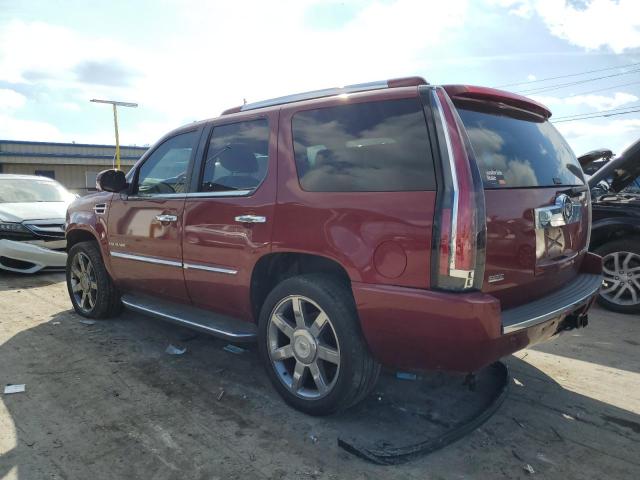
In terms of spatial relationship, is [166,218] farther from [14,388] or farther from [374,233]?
[374,233]

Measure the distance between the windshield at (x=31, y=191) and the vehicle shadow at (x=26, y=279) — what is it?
1.44 meters

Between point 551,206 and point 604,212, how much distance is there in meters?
3.30

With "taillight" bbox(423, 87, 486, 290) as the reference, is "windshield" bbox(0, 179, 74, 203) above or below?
above

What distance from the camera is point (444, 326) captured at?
2338 mm

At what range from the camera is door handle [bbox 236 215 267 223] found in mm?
3090

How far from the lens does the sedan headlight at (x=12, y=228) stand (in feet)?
22.9

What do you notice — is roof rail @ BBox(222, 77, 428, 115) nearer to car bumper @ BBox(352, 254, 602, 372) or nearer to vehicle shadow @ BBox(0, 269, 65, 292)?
car bumper @ BBox(352, 254, 602, 372)

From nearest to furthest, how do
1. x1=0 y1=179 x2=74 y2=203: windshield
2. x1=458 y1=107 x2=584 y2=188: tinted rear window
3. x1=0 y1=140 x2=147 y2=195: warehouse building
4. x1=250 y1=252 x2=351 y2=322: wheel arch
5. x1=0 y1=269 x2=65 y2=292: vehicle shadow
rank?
x1=458 y1=107 x2=584 y2=188: tinted rear window < x1=250 y1=252 x2=351 y2=322: wheel arch < x1=0 y1=269 x2=65 y2=292: vehicle shadow < x1=0 y1=179 x2=74 y2=203: windshield < x1=0 y1=140 x2=147 y2=195: warehouse building

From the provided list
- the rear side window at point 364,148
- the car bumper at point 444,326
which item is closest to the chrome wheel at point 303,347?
the car bumper at point 444,326

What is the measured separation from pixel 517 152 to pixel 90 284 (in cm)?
425

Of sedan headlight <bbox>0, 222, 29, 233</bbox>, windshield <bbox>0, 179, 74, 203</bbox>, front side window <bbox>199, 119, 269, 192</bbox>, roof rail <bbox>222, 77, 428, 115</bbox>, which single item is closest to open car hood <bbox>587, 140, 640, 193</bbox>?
roof rail <bbox>222, 77, 428, 115</bbox>

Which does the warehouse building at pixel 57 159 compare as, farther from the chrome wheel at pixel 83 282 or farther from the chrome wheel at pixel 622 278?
the chrome wheel at pixel 622 278

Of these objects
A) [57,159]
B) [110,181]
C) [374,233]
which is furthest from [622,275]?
[57,159]

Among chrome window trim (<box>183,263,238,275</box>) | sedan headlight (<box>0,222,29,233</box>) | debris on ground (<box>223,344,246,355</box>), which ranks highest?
sedan headlight (<box>0,222,29,233</box>)
